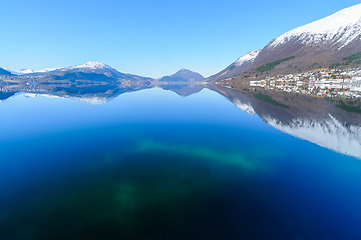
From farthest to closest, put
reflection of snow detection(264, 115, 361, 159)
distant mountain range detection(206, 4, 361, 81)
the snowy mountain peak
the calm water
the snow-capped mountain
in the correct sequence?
the snowy mountain peak
the snow-capped mountain
distant mountain range detection(206, 4, 361, 81)
reflection of snow detection(264, 115, 361, 159)
the calm water

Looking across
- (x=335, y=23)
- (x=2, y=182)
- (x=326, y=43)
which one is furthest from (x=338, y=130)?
(x=335, y=23)

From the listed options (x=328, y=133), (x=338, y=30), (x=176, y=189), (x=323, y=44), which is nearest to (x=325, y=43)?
(x=323, y=44)

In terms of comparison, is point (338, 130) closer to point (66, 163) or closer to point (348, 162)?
point (348, 162)

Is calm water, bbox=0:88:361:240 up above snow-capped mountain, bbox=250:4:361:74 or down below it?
below

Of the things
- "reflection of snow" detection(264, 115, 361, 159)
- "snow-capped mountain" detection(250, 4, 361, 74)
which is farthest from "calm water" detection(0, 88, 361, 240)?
"snow-capped mountain" detection(250, 4, 361, 74)

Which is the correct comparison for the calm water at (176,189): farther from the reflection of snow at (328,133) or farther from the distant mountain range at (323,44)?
the distant mountain range at (323,44)

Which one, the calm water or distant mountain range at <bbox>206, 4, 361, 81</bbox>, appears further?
distant mountain range at <bbox>206, 4, 361, 81</bbox>

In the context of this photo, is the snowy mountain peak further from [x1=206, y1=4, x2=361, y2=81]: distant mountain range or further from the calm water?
the calm water
